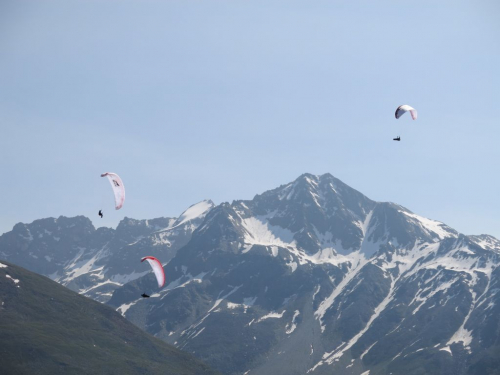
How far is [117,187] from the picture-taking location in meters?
164

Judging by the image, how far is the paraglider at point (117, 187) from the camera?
527ft

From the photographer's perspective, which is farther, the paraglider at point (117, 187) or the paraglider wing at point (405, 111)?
the paraglider wing at point (405, 111)

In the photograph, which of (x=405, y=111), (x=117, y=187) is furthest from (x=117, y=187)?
(x=405, y=111)

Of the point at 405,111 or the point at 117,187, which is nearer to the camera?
the point at 117,187

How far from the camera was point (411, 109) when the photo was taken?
180500mm

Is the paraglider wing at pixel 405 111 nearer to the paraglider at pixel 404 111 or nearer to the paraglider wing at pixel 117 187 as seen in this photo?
the paraglider at pixel 404 111

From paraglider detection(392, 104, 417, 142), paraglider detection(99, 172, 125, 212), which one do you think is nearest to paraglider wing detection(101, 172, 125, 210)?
paraglider detection(99, 172, 125, 212)

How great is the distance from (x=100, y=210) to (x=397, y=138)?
78764 mm

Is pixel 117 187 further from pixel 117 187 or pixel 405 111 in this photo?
pixel 405 111

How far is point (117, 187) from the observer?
164375 millimetres

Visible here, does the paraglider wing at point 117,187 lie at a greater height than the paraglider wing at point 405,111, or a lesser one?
lesser

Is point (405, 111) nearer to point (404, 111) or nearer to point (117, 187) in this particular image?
point (404, 111)

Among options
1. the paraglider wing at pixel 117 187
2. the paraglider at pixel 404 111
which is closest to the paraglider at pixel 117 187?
the paraglider wing at pixel 117 187

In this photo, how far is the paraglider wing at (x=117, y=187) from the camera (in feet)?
527
